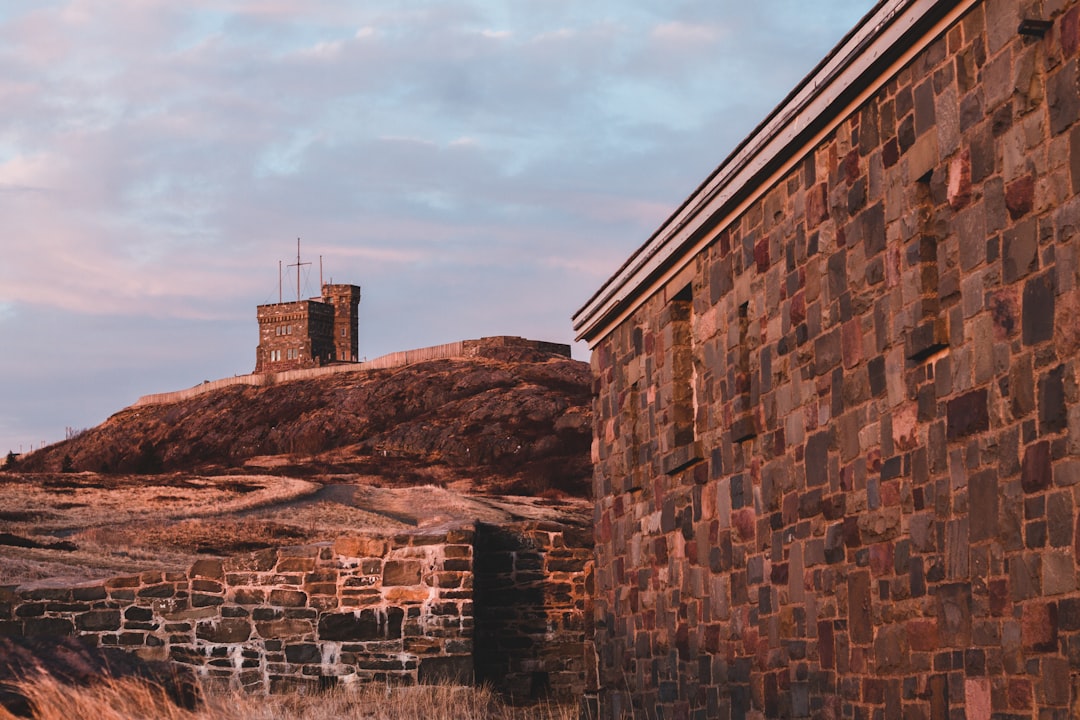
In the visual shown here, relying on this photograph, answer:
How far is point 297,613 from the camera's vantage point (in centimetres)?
1869

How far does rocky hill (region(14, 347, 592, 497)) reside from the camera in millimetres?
51375

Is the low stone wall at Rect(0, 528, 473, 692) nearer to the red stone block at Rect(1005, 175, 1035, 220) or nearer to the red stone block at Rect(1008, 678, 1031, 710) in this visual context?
the red stone block at Rect(1008, 678, 1031, 710)

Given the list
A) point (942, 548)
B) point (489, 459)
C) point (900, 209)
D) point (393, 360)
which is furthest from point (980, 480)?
point (393, 360)

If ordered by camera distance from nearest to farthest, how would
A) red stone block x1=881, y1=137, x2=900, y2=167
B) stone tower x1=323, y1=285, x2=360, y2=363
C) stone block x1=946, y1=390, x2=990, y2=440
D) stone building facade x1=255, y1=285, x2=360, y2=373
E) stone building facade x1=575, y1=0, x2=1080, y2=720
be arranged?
stone building facade x1=575, y1=0, x2=1080, y2=720 → stone block x1=946, y1=390, x2=990, y2=440 → red stone block x1=881, y1=137, x2=900, y2=167 → stone building facade x1=255, y1=285, x2=360, y2=373 → stone tower x1=323, y1=285, x2=360, y2=363

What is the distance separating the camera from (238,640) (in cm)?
1862

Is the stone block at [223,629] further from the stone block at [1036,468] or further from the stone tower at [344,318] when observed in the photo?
the stone tower at [344,318]

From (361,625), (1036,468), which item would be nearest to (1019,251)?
(1036,468)

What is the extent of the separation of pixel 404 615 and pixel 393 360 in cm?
5043

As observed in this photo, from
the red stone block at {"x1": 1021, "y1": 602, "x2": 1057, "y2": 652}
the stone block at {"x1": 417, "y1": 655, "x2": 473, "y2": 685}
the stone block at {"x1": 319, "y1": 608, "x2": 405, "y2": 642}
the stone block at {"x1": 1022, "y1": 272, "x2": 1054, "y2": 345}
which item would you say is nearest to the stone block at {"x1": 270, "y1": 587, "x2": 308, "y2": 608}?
the stone block at {"x1": 319, "y1": 608, "x2": 405, "y2": 642}

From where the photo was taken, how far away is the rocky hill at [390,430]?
169 ft

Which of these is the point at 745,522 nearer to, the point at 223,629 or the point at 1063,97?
the point at 1063,97

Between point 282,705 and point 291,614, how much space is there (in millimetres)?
2984

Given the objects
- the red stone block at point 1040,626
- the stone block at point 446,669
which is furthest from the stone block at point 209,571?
the red stone block at point 1040,626

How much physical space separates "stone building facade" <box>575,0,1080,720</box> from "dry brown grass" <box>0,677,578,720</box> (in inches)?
122
